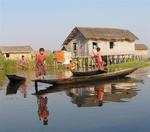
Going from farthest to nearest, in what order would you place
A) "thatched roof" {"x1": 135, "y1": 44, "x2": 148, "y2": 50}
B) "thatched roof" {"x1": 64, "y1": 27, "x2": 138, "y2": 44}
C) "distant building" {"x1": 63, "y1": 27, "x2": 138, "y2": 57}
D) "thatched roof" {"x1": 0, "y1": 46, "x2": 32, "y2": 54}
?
1. "thatched roof" {"x1": 135, "y1": 44, "x2": 148, "y2": 50}
2. "thatched roof" {"x1": 0, "y1": 46, "x2": 32, "y2": 54}
3. "distant building" {"x1": 63, "y1": 27, "x2": 138, "y2": 57}
4. "thatched roof" {"x1": 64, "y1": 27, "x2": 138, "y2": 44}

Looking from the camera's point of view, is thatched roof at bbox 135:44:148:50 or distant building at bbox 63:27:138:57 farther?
thatched roof at bbox 135:44:148:50

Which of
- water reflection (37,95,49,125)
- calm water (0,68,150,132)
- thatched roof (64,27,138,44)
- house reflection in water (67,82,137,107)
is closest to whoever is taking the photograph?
calm water (0,68,150,132)

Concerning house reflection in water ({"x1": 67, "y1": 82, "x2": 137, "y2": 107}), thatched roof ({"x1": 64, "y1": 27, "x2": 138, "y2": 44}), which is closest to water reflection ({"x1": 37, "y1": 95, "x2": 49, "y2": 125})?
house reflection in water ({"x1": 67, "y1": 82, "x2": 137, "y2": 107})

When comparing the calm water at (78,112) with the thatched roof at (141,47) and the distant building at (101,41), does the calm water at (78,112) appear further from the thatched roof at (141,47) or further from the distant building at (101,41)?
the thatched roof at (141,47)

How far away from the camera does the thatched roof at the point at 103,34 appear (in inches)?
1678

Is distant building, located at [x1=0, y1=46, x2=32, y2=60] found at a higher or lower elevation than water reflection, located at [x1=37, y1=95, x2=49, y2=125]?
higher

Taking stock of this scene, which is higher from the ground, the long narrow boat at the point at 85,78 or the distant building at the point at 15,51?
the distant building at the point at 15,51

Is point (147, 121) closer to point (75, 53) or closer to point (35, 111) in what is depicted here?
point (35, 111)

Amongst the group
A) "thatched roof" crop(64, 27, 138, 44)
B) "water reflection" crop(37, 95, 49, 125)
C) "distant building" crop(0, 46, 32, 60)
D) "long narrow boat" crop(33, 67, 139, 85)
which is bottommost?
"water reflection" crop(37, 95, 49, 125)

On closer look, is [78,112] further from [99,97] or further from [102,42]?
[102,42]

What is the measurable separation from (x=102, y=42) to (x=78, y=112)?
3218 centimetres

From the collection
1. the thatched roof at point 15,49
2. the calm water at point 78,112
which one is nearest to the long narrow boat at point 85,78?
the calm water at point 78,112

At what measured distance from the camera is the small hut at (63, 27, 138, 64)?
43.0m

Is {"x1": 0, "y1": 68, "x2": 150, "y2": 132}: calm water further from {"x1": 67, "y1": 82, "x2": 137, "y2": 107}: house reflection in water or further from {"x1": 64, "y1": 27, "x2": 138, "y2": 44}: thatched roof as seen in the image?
{"x1": 64, "y1": 27, "x2": 138, "y2": 44}: thatched roof
